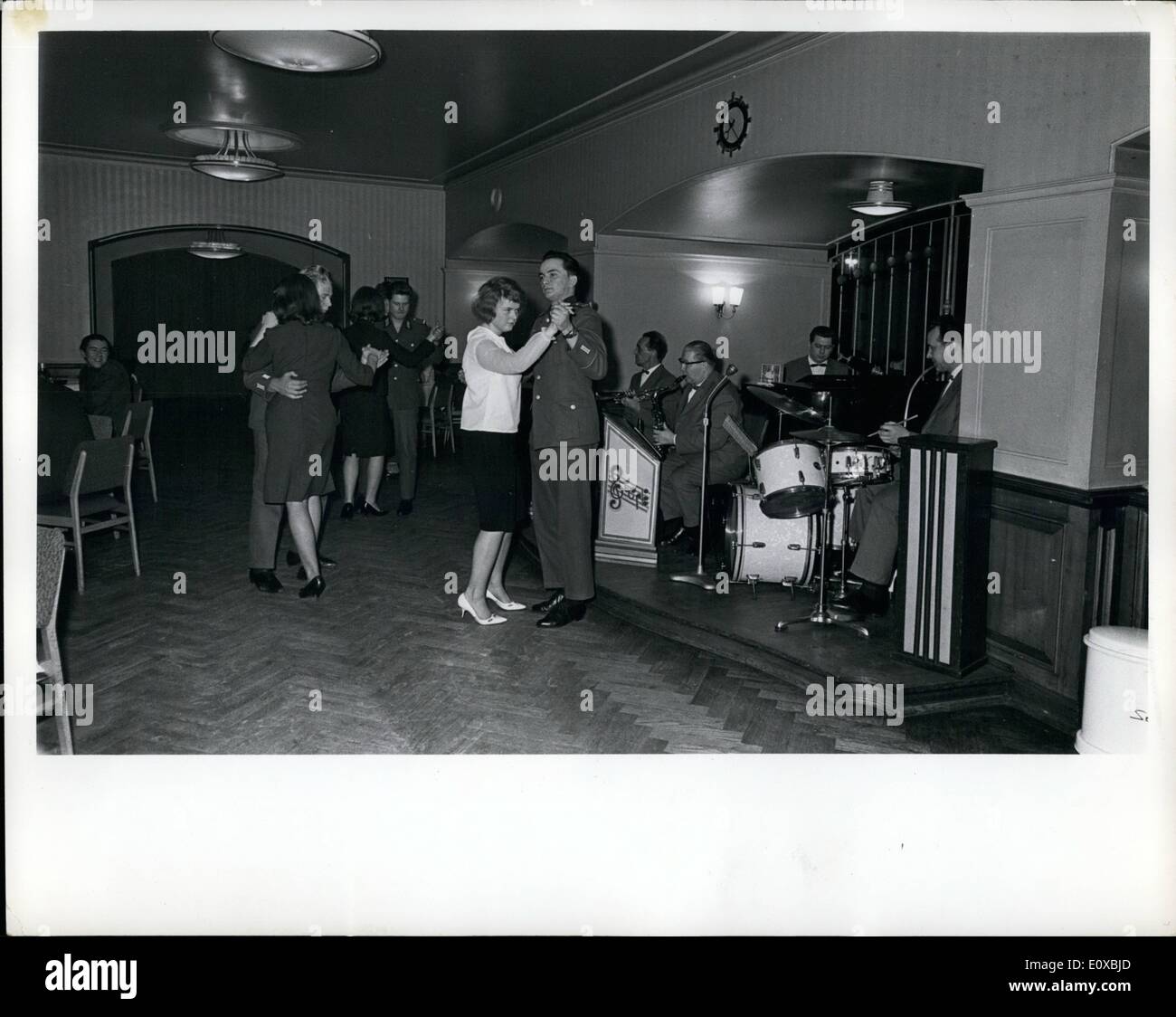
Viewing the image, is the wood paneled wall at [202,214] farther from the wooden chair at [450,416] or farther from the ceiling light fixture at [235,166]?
the ceiling light fixture at [235,166]

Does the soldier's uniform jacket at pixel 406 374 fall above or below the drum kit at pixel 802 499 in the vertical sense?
above

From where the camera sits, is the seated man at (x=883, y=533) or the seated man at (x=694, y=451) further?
the seated man at (x=694, y=451)

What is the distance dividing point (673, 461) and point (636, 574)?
1.00 m

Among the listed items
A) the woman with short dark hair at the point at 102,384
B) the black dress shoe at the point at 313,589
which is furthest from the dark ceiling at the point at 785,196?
the woman with short dark hair at the point at 102,384

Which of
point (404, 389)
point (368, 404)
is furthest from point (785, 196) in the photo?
point (368, 404)

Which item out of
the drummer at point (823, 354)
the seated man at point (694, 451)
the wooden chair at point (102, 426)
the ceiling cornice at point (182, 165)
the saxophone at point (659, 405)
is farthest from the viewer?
the ceiling cornice at point (182, 165)

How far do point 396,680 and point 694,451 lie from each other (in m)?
2.47

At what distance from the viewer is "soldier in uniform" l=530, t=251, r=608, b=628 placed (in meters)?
4.47

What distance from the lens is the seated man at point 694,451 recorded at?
5746 mm

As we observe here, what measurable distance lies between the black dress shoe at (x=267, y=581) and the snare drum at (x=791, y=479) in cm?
261

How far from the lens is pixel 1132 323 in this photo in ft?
12.8

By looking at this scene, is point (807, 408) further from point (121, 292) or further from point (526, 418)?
point (121, 292)

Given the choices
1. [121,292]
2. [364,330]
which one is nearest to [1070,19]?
[364,330]

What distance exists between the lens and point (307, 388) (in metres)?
4.91
